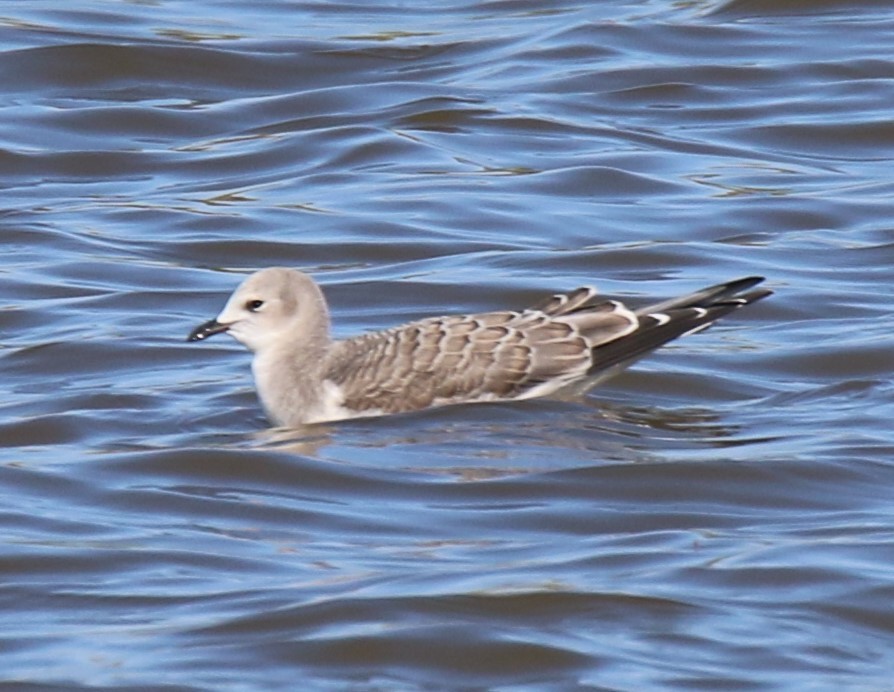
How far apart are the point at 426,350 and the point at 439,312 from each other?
2.17 m

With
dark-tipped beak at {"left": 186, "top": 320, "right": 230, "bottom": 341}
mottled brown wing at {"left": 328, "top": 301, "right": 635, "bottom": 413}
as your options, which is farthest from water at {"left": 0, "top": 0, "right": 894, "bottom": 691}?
dark-tipped beak at {"left": 186, "top": 320, "right": 230, "bottom": 341}

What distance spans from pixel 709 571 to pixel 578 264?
205 inches

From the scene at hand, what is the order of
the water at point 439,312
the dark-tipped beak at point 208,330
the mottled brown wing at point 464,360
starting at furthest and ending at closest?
the dark-tipped beak at point 208,330 < the mottled brown wing at point 464,360 < the water at point 439,312

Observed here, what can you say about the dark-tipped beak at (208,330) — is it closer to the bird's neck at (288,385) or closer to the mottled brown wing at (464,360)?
the bird's neck at (288,385)

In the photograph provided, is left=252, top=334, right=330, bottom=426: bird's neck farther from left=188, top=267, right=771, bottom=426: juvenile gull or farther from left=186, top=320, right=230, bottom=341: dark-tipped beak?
left=186, top=320, right=230, bottom=341: dark-tipped beak

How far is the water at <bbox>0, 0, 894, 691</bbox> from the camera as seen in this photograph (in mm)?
7203

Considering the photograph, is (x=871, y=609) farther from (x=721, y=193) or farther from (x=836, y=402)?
(x=721, y=193)

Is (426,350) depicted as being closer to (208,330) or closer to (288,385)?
(288,385)

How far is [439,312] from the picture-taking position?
39.2 ft

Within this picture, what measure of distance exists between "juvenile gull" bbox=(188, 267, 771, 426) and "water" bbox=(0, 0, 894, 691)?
139mm

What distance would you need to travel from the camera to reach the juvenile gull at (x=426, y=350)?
9781 millimetres

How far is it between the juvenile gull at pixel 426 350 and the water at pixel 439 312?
0.14 metres

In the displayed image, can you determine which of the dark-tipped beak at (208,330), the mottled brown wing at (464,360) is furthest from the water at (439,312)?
the dark-tipped beak at (208,330)

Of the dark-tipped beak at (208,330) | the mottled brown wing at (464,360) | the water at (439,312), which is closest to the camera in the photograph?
the water at (439,312)
